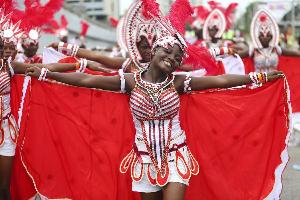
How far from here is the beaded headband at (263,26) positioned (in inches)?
380

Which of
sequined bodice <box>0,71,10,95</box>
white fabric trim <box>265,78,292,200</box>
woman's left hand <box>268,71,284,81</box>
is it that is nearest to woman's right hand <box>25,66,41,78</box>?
sequined bodice <box>0,71,10,95</box>

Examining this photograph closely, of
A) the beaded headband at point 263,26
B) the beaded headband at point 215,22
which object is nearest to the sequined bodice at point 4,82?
the beaded headband at point 263,26

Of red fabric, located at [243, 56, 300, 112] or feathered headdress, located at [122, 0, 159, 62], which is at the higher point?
feathered headdress, located at [122, 0, 159, 62]

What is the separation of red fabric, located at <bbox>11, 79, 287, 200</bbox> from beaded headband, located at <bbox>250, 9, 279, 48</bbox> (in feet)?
15.3

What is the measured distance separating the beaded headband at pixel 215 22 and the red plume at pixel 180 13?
795cm

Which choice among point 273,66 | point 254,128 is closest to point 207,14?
point 273,66

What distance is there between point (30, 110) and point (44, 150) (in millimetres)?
377

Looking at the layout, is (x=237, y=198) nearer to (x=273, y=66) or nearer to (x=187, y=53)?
(x=187, y=53)

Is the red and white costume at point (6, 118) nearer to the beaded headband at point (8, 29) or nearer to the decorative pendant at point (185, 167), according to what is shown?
the beaded headband at point (8, 29)

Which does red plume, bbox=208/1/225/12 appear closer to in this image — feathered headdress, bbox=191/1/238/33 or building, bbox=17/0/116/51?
feathered headdress, bbox=191/1/238/33

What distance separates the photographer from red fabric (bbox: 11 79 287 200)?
16.8 feet

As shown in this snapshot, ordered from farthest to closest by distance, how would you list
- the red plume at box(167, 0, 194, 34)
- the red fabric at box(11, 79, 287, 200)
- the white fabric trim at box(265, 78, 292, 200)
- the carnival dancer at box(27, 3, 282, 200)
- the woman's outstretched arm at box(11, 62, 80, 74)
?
the woman's outstretched arm at box(11, 62, 80, 74), the red fabric at box(11, 79, 287, 200), the white fabric trim at box(265, 78, 292, 200), the red plume at box(167, 0, 194, 34), the carnival dancer at box(27, 3, 282, 200)

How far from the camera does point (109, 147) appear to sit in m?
5.16

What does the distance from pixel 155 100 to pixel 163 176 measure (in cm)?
56
